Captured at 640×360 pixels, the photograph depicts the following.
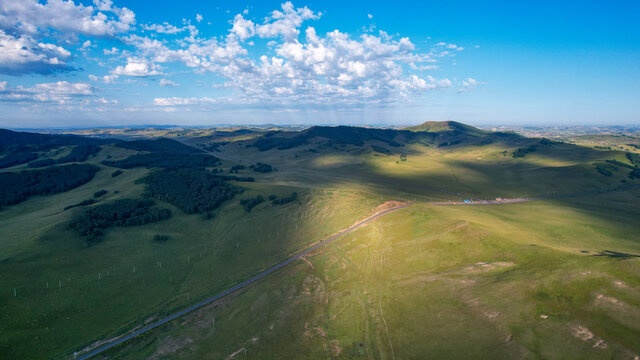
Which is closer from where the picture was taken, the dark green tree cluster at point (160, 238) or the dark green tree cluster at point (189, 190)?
the dark green tree cluster at point (160, 238)

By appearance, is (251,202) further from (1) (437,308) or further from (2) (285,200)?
(1) (437,308)

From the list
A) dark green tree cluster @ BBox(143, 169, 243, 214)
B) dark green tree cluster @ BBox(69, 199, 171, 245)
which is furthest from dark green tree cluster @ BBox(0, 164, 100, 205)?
dark green tree cluster @ BBox(69, 199, 171, 245)

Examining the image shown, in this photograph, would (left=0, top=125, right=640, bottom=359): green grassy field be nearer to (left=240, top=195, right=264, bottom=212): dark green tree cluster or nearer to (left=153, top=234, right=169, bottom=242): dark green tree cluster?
(left=153, top=234, right=169, bottom=242): dark green tree cluster

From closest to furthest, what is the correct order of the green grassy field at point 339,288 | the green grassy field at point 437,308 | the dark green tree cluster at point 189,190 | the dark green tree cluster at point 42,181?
1. the green grassy field at point 437,308
2. the green grassy field at point 339,288
3. the dark green tree cluster at point 189,190
4. the dark green tree cluster at point 42,181

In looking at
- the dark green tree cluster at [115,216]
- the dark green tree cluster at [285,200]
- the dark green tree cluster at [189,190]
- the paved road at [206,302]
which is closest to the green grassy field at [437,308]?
the paved road at [206,302]

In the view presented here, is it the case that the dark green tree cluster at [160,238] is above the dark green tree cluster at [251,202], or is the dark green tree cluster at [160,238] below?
below

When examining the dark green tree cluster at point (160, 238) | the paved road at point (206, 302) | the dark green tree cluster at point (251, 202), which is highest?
the dark green tree cluster at point (251, 202)

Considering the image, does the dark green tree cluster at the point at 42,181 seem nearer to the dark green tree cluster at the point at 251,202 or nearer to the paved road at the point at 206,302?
the dark green tree cluster at the point at 251,202
